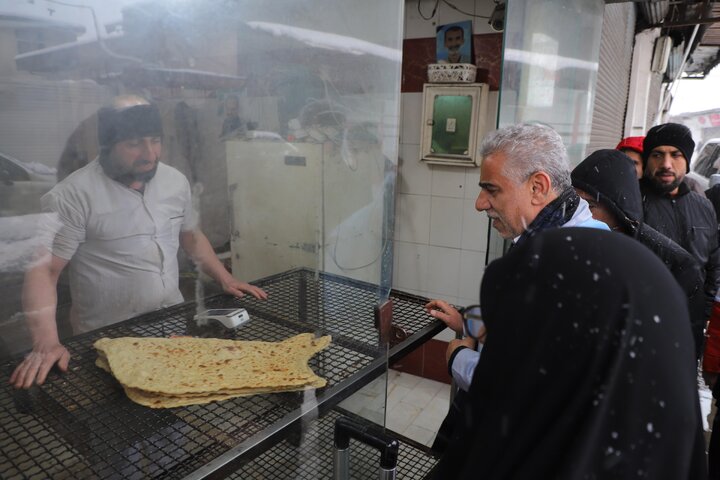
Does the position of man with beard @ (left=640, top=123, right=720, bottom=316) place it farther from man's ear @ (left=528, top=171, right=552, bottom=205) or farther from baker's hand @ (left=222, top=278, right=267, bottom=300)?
baker's hand @ (left=222, top=278, right=267, bottom=300)

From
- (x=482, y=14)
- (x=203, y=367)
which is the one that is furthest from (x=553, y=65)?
(x=203, y=367)

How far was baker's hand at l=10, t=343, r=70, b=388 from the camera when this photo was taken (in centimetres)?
116

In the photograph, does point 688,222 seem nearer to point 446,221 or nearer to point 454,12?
point 446,221

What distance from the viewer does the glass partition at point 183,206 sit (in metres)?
1.02

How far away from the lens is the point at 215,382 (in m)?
1.21

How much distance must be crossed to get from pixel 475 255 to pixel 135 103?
2988mm

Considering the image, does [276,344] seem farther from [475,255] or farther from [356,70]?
[475,255]

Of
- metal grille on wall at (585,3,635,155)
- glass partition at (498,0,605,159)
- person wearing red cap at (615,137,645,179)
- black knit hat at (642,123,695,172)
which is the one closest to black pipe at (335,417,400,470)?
glass partition at (498,0,605,159)

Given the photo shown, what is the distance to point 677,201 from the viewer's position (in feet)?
9.19

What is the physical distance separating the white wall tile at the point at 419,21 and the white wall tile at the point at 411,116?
46 cm

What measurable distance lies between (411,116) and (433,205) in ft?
2.46

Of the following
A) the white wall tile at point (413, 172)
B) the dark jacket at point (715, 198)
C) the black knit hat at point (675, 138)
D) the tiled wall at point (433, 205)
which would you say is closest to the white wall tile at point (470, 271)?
the tiled wall at point (433, 205)

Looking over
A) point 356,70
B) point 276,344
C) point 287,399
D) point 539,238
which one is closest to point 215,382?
point 287,399

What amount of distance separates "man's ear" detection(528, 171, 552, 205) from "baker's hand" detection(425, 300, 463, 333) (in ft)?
1.71
